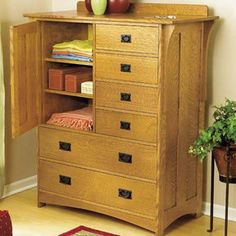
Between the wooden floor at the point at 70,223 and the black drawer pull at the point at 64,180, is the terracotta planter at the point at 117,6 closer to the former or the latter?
the black drawer pull at the point at 64,180

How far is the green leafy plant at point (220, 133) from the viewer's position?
322 cm

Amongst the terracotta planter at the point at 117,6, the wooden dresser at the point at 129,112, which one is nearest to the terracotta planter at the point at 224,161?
the wooden dresser at the point at 129,112

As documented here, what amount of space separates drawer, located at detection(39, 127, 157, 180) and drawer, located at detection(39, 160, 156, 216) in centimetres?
5

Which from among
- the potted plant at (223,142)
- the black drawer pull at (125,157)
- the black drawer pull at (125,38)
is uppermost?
the black drawer pull at (125,38)

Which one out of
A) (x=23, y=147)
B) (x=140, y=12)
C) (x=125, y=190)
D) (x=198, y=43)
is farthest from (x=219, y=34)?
(x=23, y=147)

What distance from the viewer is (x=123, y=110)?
344 cm

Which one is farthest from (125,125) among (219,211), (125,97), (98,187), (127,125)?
(219,211)

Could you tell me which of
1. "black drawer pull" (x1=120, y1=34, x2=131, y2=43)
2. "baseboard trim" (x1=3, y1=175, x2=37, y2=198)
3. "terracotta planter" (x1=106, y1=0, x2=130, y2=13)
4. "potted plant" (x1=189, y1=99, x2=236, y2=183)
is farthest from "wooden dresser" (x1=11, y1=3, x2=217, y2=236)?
"baseboard trim" (x1=3, y1=175, x2=37, y2=198)

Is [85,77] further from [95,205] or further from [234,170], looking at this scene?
[234,170]

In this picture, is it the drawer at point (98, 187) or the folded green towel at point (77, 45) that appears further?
the folded green towel at point (77, 45)

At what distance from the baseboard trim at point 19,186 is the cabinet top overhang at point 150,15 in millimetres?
1181

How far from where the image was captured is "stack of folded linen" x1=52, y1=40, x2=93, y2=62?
3.61 meters

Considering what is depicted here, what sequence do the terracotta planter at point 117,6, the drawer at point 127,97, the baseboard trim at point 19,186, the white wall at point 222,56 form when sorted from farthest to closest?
the baseboard trim at point 19,186 < the terracotta planter at point 117,6 < the white wall at point 222,56 < the drawer at point 127,97

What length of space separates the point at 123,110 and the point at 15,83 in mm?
666
